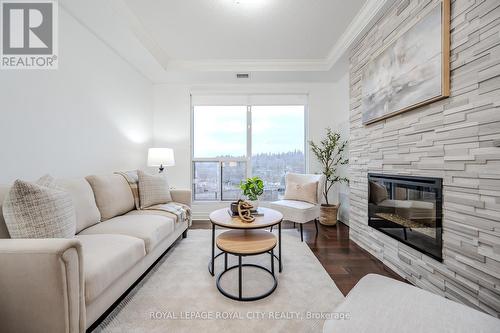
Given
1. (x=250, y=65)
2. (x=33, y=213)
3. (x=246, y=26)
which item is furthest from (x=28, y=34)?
(x=250, y=65)

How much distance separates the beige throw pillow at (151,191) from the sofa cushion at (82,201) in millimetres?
550

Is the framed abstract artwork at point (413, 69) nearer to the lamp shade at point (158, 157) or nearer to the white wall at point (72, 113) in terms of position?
the lamp shade at point (158, 157)

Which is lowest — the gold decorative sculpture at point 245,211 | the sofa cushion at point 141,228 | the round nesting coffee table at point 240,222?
the sofa cushion at point 141,228

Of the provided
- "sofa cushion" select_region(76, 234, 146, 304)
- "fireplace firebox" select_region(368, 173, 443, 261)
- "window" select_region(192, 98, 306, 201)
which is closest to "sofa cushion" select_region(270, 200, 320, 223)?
"fireplace firebox" select_region(368, 173, 443, 261)

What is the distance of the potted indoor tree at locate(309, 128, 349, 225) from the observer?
3348 millimetres

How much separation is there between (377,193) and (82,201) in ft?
9.27

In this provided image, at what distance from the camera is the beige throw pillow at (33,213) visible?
1.17 meters

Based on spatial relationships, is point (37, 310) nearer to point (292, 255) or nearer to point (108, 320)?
point (108, 320)

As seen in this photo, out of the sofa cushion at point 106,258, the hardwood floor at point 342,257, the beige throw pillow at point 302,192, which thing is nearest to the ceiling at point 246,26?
the beige throw pillow at point 302,192

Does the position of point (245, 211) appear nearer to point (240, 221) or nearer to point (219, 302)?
point (240, 221)

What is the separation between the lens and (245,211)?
6.67 ft

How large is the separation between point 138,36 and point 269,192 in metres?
3.07

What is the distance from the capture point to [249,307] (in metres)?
1.49

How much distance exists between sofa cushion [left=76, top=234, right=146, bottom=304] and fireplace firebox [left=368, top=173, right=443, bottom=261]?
2.20 meters
